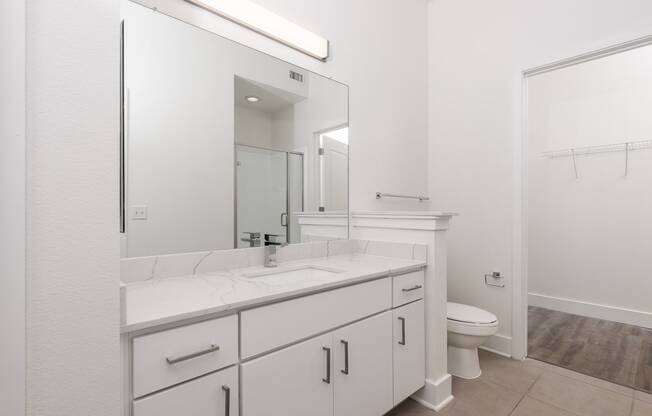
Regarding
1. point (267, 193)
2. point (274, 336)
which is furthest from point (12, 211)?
Result: point (267, 193)

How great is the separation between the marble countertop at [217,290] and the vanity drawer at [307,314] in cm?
3

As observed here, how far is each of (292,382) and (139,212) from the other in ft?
2.84

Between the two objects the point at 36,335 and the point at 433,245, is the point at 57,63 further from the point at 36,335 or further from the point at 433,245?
the point at 433,245

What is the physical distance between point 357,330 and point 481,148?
5.89ft

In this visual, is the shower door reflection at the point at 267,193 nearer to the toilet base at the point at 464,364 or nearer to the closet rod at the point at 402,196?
the closet rod at the point at 402,196

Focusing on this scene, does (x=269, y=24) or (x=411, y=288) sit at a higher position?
(x=269, y=24)

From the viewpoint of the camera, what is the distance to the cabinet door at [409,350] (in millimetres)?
1536

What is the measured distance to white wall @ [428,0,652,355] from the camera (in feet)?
7.02

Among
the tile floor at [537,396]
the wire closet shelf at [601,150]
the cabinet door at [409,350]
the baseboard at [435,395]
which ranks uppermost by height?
the wire closet shelf at [601,150]

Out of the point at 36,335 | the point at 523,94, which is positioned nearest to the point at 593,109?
the point at 523,94

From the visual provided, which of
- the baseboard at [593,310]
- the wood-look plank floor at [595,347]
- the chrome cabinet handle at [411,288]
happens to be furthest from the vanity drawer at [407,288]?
the baseboard at [593,310]

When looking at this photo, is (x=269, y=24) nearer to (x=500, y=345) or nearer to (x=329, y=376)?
(x=329, y=376)

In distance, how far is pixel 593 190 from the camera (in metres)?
3.04

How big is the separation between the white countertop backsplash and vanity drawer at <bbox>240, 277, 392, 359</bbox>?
0.12ft
